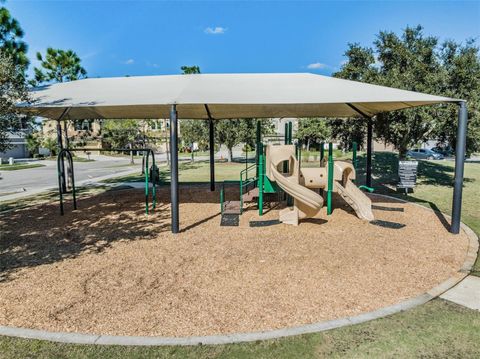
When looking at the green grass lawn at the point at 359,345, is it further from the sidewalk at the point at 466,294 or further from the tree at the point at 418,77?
the tree at the point at 418,77

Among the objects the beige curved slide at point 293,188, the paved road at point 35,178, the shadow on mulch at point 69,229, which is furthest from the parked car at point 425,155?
the shadow on mulch at point 69,229

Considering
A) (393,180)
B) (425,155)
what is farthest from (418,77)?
(425,155)

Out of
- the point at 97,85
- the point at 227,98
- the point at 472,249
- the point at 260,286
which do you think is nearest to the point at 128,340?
the point at 260,286

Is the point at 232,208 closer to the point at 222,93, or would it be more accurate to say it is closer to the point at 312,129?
the point at 222,93

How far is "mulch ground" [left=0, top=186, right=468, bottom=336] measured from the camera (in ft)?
15.7

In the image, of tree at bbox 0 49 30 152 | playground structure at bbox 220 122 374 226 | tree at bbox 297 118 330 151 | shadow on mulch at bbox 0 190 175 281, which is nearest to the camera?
tree at bbox 0 49 30 152

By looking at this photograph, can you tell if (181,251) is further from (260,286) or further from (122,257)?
(260,286)

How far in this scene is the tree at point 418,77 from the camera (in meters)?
13.7

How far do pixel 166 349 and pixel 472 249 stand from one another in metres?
6.92

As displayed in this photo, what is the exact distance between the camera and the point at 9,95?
7.09 metres

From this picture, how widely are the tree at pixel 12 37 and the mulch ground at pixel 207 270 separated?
5.62 meters

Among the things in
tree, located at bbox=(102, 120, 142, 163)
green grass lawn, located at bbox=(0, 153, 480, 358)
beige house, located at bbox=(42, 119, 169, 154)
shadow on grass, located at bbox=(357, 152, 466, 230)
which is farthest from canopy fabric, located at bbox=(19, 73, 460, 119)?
tree, located at bbox=(102, 120, 142, 163)

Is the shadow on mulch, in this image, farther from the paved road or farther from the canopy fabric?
the paved road

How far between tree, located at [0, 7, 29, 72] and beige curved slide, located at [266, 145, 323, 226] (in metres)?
9.04
